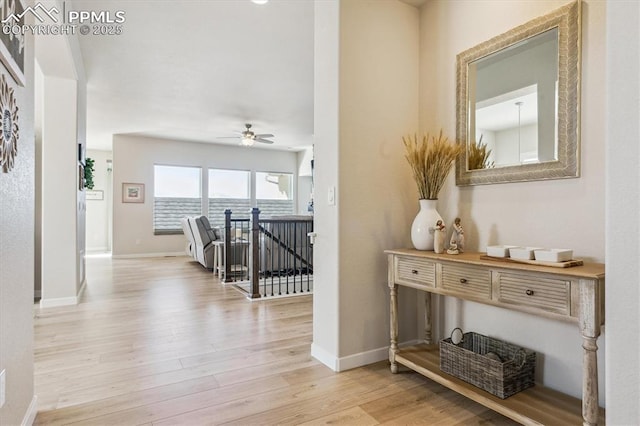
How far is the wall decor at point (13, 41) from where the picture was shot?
1386mm

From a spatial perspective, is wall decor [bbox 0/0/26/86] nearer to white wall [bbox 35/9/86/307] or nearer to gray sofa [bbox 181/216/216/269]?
white wall [bbox 35/9/86/307]

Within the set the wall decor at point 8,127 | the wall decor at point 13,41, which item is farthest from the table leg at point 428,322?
the wall decor at point 13,41

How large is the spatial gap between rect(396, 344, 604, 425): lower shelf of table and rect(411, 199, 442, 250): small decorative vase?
76 cm

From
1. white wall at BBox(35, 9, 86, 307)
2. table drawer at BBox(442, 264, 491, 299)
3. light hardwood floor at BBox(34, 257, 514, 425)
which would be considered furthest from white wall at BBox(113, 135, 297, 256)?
table drawer at BBox(442, 264, 491, 299)

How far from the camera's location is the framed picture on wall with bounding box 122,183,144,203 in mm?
8594

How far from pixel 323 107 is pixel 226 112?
464 centimetres

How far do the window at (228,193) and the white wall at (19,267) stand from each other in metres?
7.76

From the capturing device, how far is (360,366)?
2.45 metres

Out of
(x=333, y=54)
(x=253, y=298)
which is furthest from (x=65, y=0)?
(x=253, y=298)

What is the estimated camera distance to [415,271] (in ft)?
7.15

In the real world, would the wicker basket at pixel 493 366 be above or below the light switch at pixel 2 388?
below

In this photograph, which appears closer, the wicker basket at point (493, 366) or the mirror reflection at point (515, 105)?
the wicker basket at point (493, 366)

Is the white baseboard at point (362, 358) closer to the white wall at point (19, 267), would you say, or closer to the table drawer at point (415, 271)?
the table drawer at point (415, 271)

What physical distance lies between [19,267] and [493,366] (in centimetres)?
A: 240
